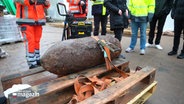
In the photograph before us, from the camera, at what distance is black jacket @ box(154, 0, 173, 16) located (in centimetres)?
474

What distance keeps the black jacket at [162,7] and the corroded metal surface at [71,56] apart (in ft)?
10.6

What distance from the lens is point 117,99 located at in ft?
5.41

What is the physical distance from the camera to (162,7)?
4750mm

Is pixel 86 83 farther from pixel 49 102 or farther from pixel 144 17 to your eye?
pixel 144 17

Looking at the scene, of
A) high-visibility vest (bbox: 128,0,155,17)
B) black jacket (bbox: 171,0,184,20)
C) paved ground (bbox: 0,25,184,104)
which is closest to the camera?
paved ground (bbox: 0,25,184,104)

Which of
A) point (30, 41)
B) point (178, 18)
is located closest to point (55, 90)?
point (30, 41)

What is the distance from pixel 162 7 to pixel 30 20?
344 cm

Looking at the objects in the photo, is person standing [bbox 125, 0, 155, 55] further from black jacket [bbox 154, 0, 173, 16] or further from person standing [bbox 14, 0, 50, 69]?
person standing [bbox 14, 0, 50, 69]

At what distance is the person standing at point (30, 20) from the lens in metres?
2.99

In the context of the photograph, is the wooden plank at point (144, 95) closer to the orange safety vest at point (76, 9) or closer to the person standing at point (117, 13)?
the person standing at point (117, 13)

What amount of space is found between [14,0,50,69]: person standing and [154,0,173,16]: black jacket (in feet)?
9.94

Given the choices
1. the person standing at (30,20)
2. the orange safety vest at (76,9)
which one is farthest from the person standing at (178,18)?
the person standing at (30,20)

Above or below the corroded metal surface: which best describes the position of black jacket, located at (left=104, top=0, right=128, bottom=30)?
above

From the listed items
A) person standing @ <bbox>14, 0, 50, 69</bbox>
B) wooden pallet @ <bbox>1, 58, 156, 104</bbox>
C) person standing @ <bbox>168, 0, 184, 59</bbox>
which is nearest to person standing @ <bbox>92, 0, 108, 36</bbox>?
person standing @ <bbox>168, 0, 184, 59</bbox>
